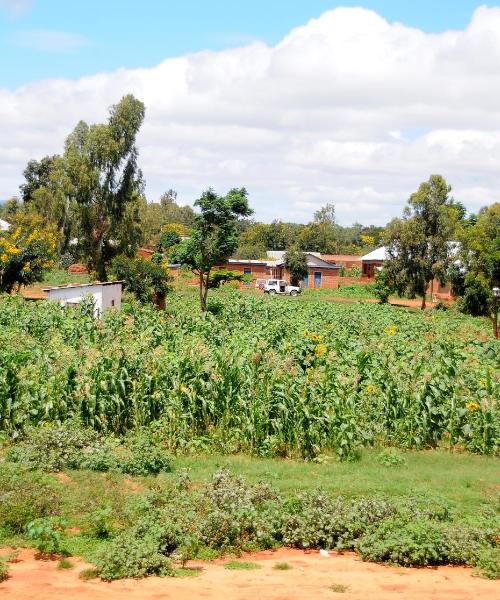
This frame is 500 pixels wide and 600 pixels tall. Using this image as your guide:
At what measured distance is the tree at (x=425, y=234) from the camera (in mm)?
45250

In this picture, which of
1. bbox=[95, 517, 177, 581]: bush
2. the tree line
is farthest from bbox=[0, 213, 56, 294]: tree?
bbox=[95, 517, 177, 581]: bush

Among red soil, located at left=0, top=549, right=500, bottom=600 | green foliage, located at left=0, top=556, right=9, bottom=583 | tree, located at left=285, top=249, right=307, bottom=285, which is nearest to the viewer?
red soil, located at left=0, top=549, right=500, bottom=600

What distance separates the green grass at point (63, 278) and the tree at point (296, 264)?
1662cm

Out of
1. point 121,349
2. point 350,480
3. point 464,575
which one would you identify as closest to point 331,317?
point 121,349

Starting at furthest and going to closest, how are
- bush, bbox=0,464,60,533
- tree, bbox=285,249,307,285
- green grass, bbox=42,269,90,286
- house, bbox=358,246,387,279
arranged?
1. house, bbox=358,246,387,279
2. tree, bbox=285,249,307,285
3. green grass, bbox=42,269,90,286
4. bush, bbox=0,464,60,533

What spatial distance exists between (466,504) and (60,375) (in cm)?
772

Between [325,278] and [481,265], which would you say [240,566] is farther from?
[325,278]

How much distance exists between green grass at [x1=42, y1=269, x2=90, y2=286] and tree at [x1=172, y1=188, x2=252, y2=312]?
19.4 metres

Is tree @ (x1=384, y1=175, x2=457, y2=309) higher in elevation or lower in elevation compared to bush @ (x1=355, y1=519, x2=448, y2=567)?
higher

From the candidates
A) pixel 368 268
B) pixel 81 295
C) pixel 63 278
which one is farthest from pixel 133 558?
pixel 368 268

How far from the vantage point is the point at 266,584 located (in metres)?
7.84

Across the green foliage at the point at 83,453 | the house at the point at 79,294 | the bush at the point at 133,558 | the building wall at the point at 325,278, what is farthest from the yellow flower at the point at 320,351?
the building wall at the point at 325,278

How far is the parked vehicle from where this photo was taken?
55062mm

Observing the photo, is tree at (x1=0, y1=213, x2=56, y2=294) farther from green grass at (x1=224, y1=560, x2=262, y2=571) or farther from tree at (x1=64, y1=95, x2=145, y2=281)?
green grass at (x1=224, y1=560, x2=262, y2=571)
